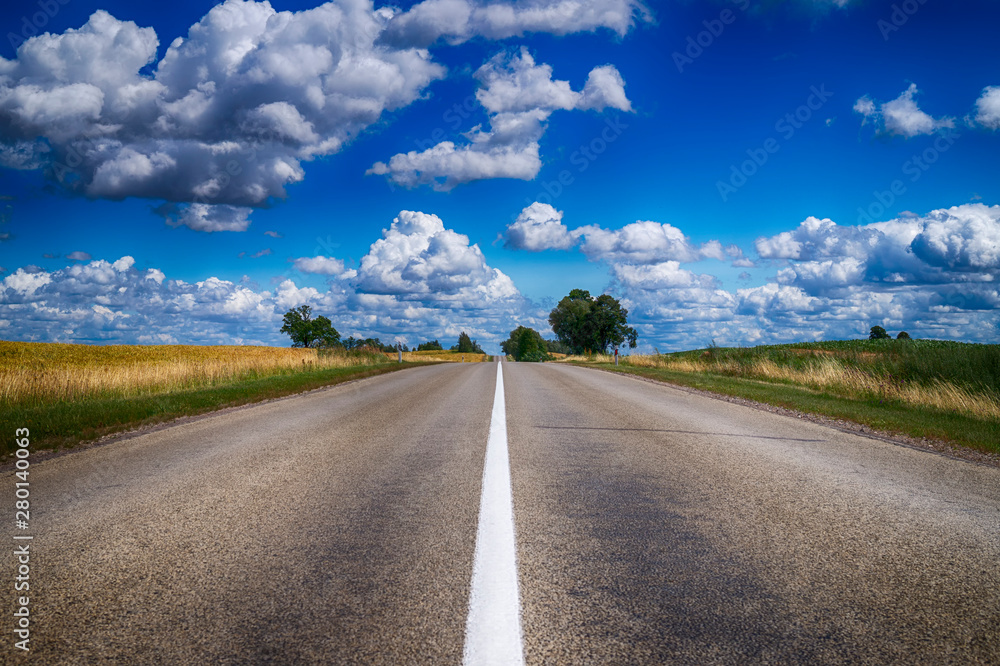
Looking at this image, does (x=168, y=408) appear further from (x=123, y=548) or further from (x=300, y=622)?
(x=300, y=622)

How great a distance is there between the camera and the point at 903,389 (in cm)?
1353

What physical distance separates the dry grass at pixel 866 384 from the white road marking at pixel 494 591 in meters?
10.5

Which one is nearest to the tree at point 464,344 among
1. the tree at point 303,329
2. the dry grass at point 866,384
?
the tree at point 303,329

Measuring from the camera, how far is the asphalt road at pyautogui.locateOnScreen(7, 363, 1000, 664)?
92.4 inches

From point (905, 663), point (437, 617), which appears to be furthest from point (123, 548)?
point (905, 663)

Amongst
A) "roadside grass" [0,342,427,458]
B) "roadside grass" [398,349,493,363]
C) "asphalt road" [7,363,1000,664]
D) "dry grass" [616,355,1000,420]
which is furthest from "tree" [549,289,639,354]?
"asphalt road" [7,363,1000,664]

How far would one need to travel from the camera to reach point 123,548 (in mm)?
3398

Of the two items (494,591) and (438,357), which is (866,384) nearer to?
(494,591)

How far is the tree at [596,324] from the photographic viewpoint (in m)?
79.1

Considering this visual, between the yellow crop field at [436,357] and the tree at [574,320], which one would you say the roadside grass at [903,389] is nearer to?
the yellow crop field at [436,357]

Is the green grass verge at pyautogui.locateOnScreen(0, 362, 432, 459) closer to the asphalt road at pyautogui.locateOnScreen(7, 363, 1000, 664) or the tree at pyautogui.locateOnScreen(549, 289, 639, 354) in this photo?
the asphalt road at pyautogui.locateOnScreen(7, 363, 1000, 664)

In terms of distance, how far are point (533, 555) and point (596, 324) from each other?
76999mm

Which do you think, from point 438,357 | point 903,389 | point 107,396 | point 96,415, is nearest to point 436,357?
point 438,357

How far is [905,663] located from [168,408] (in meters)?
10.8
